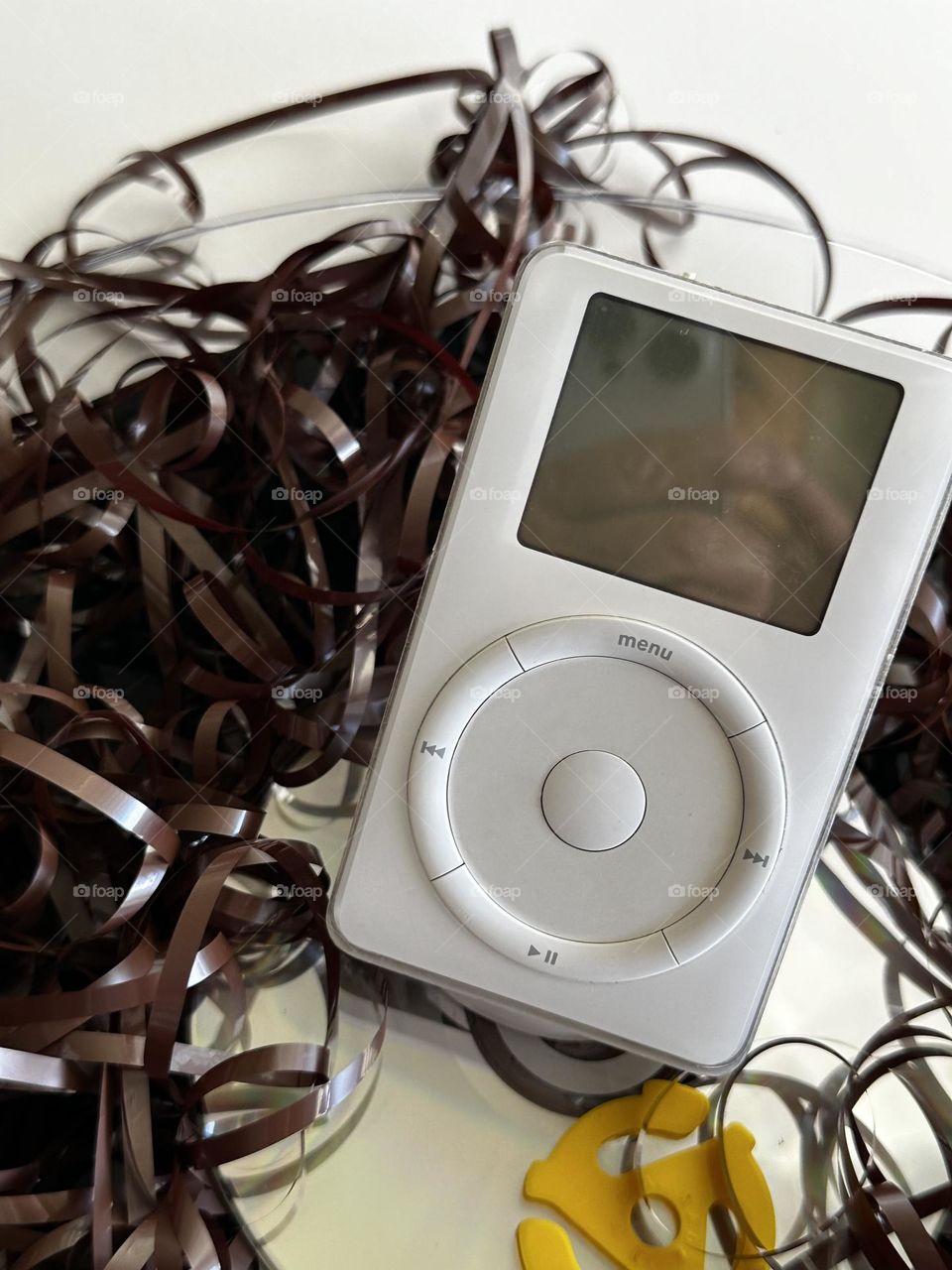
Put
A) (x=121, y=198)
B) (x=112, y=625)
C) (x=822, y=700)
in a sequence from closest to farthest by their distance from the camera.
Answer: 1. (x=822, y=700)
2. (x=112, y=625)
3. (x=121, y=198)

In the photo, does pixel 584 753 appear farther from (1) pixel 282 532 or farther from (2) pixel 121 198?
(2) pixel 121 198

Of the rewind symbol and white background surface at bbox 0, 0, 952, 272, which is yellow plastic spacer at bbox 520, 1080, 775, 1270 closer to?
the rewind symbol

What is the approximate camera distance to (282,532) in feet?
1.85

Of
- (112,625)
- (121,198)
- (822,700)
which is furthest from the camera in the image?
(121,198)

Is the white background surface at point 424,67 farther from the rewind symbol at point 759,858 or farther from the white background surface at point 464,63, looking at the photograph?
the rewind symbol at point 759,858

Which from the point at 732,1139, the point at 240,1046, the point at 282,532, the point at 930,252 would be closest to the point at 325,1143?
the point at 240,1046

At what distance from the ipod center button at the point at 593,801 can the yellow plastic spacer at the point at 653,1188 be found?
11 centimetres

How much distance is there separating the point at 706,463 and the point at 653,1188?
0.27m

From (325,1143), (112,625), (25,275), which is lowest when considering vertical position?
(325,1143)

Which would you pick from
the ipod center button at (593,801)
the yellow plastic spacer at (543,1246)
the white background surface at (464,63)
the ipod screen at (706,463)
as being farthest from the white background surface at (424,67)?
the yellow plastic spacer at (543,1246)

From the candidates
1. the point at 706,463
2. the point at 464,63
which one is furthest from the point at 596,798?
the point at 464,63

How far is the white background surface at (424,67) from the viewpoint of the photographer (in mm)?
661

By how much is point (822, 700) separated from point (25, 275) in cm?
44

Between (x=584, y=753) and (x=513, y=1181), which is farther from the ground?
(x=584, y=753)
